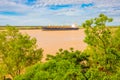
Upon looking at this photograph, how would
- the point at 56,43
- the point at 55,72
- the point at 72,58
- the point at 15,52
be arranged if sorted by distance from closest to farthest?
the point at 55,72, the point at 72,58, the point at 15,52, the point at 56,43

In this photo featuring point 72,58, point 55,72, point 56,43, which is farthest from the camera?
point 56,43

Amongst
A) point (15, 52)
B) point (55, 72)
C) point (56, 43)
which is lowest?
point (56, 43)

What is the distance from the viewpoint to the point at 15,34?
34.6 meters

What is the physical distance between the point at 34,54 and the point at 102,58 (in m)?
10.9

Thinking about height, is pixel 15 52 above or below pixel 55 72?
below

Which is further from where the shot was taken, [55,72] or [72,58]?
[72,58]

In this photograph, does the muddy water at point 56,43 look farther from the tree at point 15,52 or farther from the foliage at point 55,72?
the foliage at point 55,72

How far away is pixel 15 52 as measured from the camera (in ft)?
107

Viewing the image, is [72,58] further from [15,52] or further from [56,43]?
[56,43]

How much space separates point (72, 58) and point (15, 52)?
1029cm

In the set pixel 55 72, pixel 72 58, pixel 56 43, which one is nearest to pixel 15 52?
pixel 72 58

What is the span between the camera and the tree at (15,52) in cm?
3272

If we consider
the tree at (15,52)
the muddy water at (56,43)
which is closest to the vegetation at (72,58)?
the tree at (15,52)

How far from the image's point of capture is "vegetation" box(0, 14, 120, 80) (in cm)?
1941
